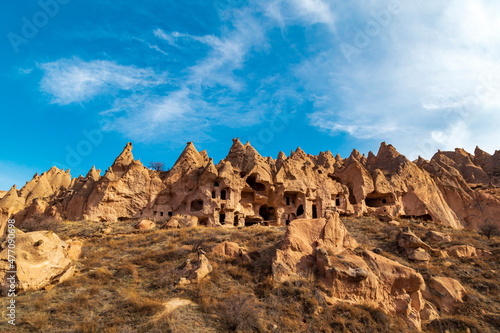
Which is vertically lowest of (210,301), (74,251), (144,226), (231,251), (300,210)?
(210,301)

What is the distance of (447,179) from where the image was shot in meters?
37.5

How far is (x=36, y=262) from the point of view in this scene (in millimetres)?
12078

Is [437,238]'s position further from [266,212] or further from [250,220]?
[266,212]

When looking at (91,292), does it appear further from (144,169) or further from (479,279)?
(144,169)

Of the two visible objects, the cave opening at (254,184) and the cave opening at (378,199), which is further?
the cave opening at (378,199)

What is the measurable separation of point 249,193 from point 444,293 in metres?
22.6

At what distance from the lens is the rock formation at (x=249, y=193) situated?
97.4ft

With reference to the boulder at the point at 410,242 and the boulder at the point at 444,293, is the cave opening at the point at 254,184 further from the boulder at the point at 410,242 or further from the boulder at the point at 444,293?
the boulder at the point at 444,293

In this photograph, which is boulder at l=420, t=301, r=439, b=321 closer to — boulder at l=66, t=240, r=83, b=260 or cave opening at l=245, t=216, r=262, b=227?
boulder at l=66, t=240, r=83, b=260

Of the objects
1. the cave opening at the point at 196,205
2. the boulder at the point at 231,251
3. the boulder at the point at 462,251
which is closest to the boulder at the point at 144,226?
the cave opening at the point at 196,205

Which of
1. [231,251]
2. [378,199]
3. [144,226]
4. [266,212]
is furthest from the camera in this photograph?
[266,212]

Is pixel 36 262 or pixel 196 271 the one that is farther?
pixel 196 271

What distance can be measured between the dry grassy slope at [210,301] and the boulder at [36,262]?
1.64 ft

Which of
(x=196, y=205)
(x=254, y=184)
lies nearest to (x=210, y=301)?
(x=196, y=205)
